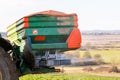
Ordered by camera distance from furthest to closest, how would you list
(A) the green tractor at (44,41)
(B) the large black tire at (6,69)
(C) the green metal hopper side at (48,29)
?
(C) the green metal hopper side at (48,29)
(A) the green tractor at (44,41)
(B) the large black tire at (6,69)

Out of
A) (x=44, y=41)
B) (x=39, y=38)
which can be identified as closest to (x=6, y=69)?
(x=39, y=38)

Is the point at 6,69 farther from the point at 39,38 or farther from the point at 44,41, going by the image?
the point at 44,41

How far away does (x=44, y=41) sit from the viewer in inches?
421

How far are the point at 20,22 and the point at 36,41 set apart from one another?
2.19 feet

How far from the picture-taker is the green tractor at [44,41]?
404 inches

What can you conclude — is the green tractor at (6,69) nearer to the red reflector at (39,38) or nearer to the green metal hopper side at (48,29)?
the green metal hopper side at (48,29)

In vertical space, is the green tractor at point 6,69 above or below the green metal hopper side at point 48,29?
below

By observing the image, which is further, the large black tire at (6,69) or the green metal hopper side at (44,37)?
the green metal hopper side at (44,37)

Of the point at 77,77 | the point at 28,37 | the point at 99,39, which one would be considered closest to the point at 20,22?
the point at 28,37

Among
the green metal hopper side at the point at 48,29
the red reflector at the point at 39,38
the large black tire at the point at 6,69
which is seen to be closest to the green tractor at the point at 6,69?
the large black tire at the point at 6,69

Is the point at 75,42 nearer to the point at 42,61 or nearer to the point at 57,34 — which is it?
the point at 57,34

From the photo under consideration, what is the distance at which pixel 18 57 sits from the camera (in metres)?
10.2

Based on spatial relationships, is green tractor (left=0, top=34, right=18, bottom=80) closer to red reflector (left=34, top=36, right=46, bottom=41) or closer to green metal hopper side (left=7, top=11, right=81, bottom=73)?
green metal hopper side (left=7, top=11, right=81, bottom=73)

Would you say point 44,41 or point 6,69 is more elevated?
point 44,41
